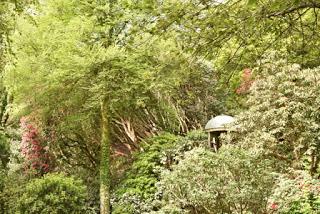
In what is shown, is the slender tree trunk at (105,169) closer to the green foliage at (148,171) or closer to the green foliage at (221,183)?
the green foliage at (148,171)

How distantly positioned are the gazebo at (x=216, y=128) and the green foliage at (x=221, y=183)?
3.12 metres

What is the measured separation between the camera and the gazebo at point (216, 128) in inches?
406

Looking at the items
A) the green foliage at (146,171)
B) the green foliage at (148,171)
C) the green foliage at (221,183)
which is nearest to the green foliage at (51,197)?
the green foliage at (148,171)

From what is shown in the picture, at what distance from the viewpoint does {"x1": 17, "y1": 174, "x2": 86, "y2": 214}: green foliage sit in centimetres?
807

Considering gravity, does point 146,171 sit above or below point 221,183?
above

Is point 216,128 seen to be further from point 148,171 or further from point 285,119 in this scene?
point 285,119

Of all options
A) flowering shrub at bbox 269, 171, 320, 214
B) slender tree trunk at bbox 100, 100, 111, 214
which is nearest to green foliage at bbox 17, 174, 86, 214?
slender tree trunk at bbox 100, 100, 111, 214

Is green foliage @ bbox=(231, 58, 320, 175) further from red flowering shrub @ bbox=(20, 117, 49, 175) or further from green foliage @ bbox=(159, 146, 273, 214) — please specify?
red flowering shrub @ bbox=(20, 117, 49, 175)

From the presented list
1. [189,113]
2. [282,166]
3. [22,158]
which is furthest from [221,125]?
[22,158]

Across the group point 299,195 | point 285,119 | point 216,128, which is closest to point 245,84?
point 216,128

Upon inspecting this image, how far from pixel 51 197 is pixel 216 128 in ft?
15.0

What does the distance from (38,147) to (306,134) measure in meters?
8.32

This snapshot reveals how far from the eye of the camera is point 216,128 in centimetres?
1041

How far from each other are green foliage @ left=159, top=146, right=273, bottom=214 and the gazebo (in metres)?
3.12
